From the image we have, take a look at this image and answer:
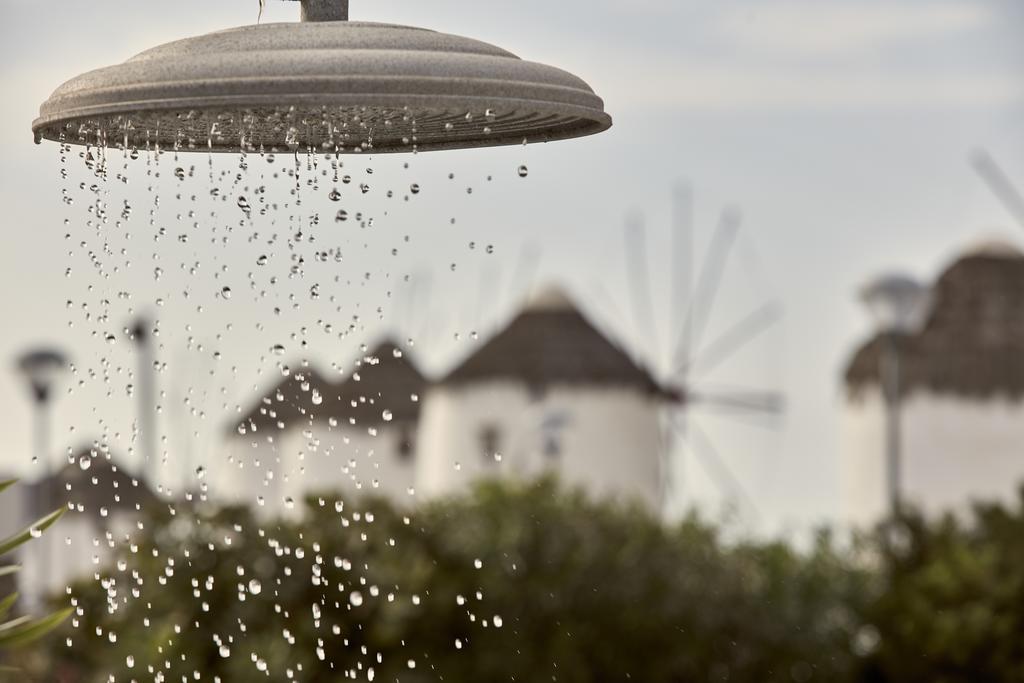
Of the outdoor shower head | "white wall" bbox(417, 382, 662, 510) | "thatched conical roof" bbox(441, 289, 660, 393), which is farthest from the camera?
"thatched conical roof" bbox(441, 289, 660, 393)

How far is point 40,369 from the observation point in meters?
11.6

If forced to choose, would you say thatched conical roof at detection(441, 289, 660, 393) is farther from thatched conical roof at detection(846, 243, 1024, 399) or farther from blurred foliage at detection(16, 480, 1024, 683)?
blurred foliage at detection(16, 480, 1024, 683)

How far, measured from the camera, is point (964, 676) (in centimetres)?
717

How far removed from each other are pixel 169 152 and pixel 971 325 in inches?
593

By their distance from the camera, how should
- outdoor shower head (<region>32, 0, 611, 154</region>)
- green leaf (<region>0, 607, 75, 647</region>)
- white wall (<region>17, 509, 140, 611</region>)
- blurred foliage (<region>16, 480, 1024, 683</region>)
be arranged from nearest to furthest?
outdoor shower head (<region>32, 0, 611, 154</region>) < green leaf (<region>0, 607, 75, 647</region>) < blurred foliage (<region>16, 480, 1024, 683</region>) < white wall (<region>17, 509, 140, 611</region>)

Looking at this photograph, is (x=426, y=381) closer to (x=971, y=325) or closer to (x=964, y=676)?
(x=971, y=325)

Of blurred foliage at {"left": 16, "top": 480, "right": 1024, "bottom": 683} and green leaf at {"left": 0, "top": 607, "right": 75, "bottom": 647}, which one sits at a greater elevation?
green leaf at {"left": 0, "top": 607, "right": 75, "bottom": 647}

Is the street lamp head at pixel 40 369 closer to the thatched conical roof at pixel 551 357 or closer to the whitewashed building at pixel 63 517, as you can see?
the whitewashed building at pixel 63 517

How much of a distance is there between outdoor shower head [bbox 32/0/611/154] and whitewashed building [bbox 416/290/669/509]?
573 inches

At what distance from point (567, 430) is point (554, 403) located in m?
0.51

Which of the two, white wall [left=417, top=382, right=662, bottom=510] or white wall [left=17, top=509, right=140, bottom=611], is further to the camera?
white wall [left=417, top=382, right=662, bottom=510]

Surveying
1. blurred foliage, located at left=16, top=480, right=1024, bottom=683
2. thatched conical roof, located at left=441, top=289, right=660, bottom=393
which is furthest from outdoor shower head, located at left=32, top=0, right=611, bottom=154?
thatched conical roof, located at left=441, top=289, right=660, bottom=393

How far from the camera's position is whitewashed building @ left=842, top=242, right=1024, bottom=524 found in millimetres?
16047

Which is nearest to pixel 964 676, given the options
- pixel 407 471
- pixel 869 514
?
pixel 869 514
